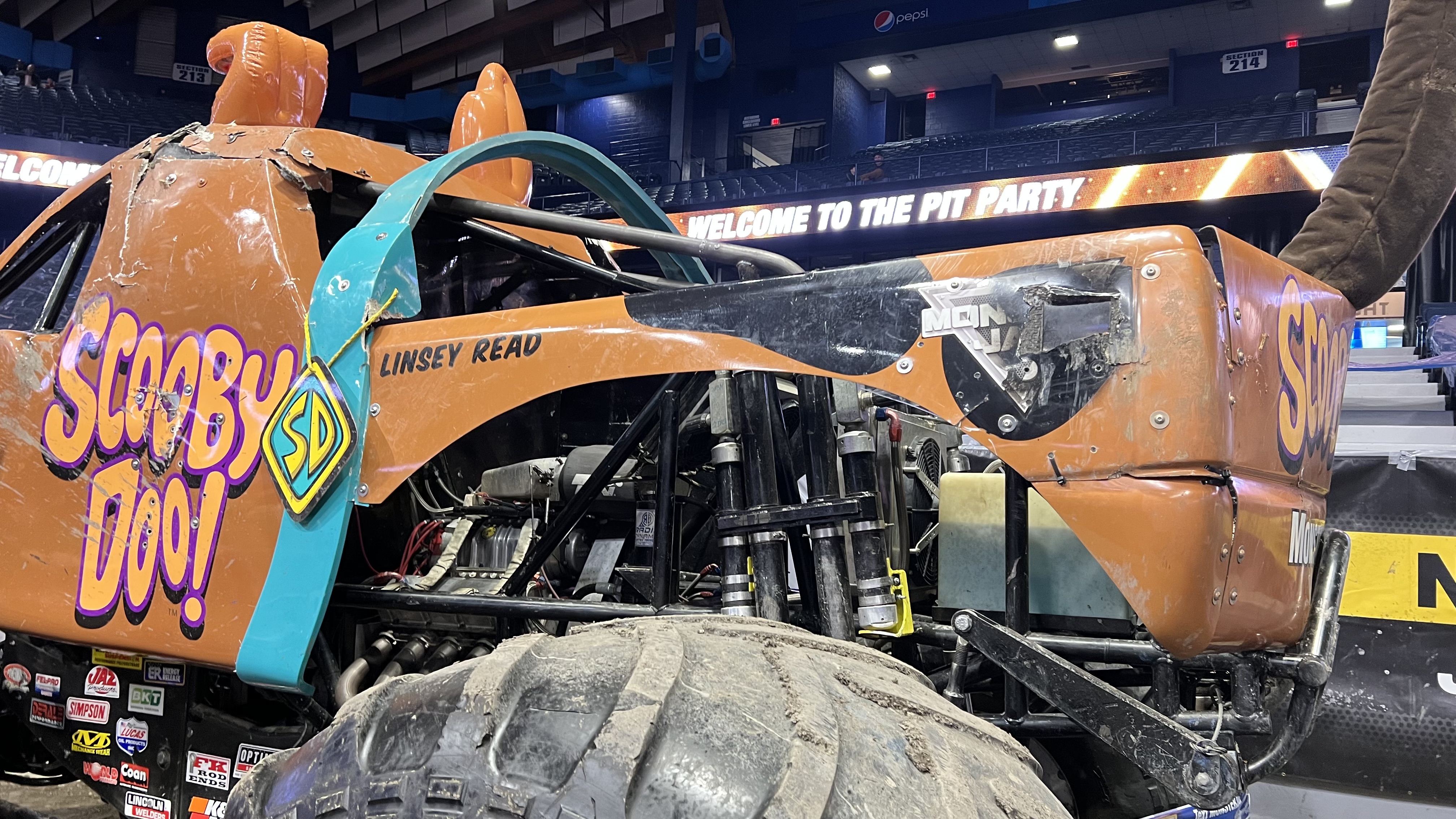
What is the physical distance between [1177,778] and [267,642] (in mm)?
1997

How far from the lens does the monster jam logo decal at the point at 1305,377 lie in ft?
6.95

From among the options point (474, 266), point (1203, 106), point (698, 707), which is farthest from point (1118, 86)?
point (698, 707)

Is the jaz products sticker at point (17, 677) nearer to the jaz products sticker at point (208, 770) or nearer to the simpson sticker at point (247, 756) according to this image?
the jaz products sticker at point (208, 770)

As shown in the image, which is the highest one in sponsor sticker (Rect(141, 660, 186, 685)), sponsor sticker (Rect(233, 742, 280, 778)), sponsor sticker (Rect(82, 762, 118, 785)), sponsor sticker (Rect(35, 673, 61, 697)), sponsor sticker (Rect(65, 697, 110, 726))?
sponsor sticker (Rect(141, 660, 186, 685))

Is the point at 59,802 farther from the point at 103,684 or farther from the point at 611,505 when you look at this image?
the point at 611,505

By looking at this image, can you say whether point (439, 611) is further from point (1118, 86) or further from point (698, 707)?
point (1118, 86)

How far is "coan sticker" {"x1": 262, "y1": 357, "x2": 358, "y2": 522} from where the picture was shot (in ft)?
8.18

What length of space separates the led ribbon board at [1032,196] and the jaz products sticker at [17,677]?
34.3 ft

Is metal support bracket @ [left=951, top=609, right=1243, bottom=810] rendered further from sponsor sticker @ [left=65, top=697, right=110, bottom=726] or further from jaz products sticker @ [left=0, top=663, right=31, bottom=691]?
jaz products sticker @ [left=0, top=663, right=31, bottom=691]

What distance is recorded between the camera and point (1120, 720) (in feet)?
6.05

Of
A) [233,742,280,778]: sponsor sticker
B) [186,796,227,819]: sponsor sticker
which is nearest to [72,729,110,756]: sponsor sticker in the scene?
[186,796,227,819]: sponsor sticker

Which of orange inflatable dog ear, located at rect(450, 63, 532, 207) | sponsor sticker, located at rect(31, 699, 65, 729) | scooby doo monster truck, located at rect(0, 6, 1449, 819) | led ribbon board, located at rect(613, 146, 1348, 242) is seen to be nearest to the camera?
scooby doo monster truck, located at rect(0, 6, 1449, 819)

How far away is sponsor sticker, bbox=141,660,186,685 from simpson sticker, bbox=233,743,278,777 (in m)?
0.29

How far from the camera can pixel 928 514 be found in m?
3.13
